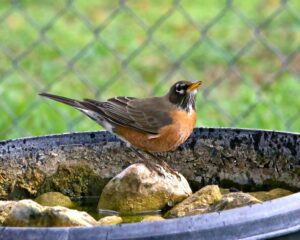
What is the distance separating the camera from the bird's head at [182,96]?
457 cm

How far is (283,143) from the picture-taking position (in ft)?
10.7

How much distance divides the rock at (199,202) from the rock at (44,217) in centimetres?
56

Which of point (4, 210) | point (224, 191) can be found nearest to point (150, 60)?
point (224, 191)

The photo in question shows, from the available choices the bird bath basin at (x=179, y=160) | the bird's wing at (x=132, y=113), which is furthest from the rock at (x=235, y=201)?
the bird's wing at (x=132, y=113)

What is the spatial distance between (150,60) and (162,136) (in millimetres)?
4083

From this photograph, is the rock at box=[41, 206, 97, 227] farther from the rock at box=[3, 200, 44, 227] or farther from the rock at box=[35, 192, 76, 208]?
the rock at box=[35, 192, 76, 208]

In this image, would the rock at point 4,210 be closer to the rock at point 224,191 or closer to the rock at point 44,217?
the rock at point 44,217

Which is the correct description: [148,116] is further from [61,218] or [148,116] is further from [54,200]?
[61,218]

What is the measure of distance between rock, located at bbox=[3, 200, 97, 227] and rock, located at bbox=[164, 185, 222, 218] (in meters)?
0.56

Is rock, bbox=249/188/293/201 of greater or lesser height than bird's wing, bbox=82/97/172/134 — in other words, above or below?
below

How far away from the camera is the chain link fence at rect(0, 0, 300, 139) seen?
695cm

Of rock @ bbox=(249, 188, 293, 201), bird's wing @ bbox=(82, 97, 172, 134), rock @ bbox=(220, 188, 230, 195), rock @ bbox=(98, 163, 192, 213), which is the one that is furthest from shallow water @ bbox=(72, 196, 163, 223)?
bird's wing @ bbox=(82, 97, 172, 134)

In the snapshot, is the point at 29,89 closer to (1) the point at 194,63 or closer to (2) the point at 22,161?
(1) the point at 194,63

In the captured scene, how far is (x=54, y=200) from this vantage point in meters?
3.52
